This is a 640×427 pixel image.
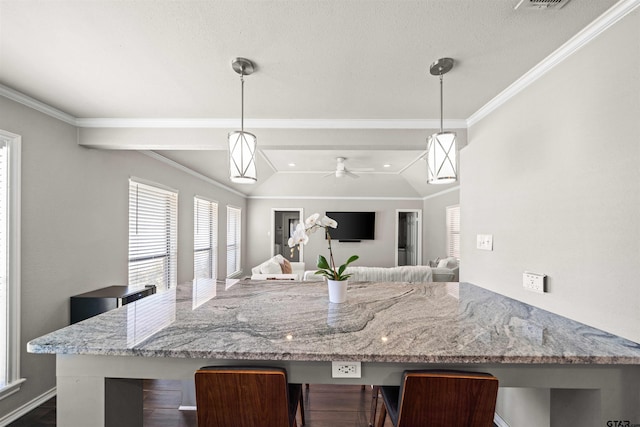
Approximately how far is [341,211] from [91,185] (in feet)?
18.7

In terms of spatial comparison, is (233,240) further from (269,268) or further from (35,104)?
(35,104)

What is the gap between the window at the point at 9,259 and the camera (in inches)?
81.4

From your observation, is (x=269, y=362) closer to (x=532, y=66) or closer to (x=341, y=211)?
(x=532, y=66)

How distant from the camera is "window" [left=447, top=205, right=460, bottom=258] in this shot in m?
5.78

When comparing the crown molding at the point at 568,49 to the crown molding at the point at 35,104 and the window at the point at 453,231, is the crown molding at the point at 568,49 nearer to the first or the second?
the crown molding at the point at 35,104

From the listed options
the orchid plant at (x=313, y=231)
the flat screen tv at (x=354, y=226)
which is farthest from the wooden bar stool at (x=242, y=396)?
the flat screen tv at (x=354, y=226)

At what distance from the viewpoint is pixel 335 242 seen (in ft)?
25.5

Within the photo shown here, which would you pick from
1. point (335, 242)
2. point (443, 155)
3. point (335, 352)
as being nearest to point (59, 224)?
point (335, 352)

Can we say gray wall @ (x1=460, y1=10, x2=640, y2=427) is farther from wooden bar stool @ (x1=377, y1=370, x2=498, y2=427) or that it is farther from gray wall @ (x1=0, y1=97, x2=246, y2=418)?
gray wall @ (x1=0, y1=97, x2=246, y2=418)

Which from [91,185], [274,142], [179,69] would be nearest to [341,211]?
[274,142]

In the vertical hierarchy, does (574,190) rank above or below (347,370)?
above

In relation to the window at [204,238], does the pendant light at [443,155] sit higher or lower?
higher

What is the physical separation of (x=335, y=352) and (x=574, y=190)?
1425 mm

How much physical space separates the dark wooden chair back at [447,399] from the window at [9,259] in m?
2.72
